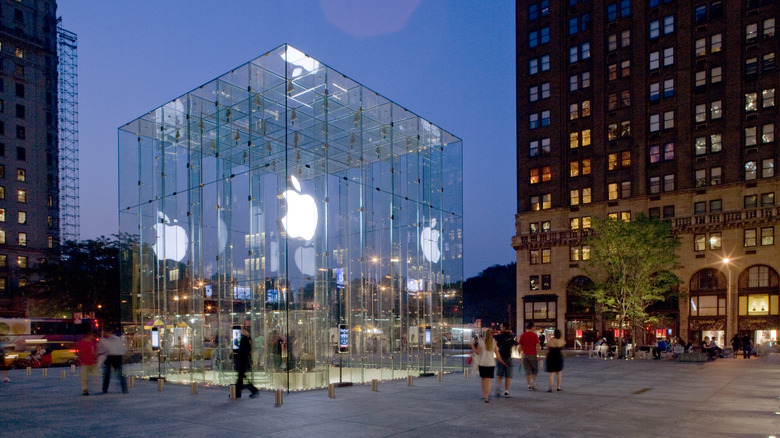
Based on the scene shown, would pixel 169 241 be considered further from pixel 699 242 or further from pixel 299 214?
pixel 699 242

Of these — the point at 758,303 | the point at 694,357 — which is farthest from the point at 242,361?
the point at 758,303

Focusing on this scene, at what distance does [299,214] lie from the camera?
1823 cm

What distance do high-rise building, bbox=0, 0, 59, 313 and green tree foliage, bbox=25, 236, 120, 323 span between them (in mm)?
22749

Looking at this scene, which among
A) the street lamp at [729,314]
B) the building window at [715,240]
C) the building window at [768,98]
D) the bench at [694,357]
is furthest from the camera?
the building window at [715,240]

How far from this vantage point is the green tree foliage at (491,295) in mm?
103606

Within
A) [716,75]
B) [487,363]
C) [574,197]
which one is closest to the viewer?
[487,363]

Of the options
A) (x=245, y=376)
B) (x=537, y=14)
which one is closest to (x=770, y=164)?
(x=537, y=14)

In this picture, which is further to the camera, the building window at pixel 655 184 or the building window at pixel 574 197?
the building window at pixel 574 197

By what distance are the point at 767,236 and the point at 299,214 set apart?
44.3 m

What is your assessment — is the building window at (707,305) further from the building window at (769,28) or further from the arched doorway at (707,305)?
the building window at (769,28)

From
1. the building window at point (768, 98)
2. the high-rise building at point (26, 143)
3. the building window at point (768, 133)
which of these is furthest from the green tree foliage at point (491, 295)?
the high-rise building at point (26, 143)

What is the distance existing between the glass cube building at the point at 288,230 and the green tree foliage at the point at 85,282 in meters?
26.2

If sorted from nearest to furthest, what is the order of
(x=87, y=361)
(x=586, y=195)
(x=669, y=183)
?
(x=87, y=361) → (x=669, y=183) → (x=586, y=195)

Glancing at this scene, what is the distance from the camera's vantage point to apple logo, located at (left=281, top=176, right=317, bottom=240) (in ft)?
58.9
